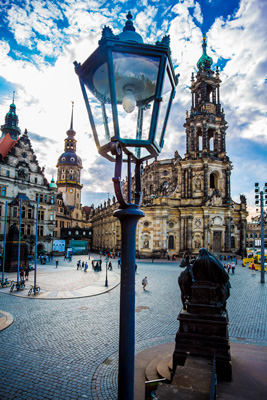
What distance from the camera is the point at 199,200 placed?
166 ft

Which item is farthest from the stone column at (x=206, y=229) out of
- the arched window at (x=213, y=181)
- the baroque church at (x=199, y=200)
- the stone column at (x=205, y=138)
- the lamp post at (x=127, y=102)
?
the lamp post at (x=127, y=102)

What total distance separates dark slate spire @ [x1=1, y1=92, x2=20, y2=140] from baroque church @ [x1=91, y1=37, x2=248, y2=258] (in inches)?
1275

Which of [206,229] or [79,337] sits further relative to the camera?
[206,229]

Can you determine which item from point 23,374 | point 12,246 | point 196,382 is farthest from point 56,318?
point 12,246

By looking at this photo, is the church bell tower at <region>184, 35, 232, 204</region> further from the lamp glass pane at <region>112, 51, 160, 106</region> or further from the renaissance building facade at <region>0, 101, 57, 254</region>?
the lamp glass pane at <region>112, 51, 160, 106</region>

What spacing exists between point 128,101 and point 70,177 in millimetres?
85647

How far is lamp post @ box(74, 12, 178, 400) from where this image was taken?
359cm

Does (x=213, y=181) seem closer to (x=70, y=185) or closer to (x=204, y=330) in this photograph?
(x=70, y=185)

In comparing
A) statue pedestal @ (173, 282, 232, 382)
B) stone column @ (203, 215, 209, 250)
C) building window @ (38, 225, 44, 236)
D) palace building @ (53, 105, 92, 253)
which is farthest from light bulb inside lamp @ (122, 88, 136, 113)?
palace building @ (53, 105, 92, 253)

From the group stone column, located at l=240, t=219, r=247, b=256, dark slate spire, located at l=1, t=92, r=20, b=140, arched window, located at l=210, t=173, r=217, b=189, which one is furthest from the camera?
dark slate spire, located at l=1, t=92, r=20, b=140

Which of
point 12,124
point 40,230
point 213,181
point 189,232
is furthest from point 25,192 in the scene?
point 213,181

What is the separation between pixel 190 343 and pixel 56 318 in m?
7.75

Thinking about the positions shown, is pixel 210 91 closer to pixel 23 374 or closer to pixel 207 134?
pixel 207 134

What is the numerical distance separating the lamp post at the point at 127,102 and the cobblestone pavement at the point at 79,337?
13.6ft
